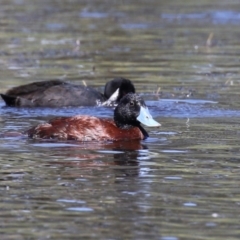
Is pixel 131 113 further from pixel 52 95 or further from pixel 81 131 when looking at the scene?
pixel 52 95

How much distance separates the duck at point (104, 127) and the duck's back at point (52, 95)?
3.36 metres

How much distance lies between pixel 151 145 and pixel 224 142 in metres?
0.90

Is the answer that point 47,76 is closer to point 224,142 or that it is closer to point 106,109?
point 106,109

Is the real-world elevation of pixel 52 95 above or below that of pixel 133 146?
above

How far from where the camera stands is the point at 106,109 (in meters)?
16.1

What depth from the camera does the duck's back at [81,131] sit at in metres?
12.4

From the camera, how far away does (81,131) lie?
12406mm

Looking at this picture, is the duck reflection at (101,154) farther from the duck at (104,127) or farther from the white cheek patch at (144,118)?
the white cheek patch at (144,118)

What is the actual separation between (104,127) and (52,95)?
369 cm

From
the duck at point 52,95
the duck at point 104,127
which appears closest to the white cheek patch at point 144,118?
the duck at point 104,127

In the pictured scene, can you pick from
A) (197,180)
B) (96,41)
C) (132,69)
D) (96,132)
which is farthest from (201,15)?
(197,180)

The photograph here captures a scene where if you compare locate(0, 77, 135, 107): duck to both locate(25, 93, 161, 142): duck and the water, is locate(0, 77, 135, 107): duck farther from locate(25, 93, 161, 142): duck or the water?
locate(25, 93, 161, 142): duck

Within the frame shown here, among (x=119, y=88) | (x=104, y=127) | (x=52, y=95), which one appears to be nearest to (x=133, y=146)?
Result: (x=104, y=127)

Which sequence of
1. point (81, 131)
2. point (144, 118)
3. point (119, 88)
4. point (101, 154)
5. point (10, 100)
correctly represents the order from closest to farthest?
point (101, 154) → point (81, 131) → point (144, 118) → point (10, 100) → point (119, 88)
